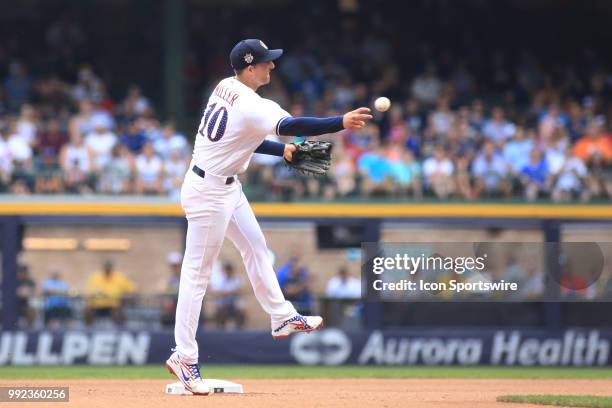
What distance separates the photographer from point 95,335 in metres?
13.9

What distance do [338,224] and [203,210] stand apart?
21.1ft

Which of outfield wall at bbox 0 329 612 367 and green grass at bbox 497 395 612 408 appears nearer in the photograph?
green grass at bbox 497 395 612 408

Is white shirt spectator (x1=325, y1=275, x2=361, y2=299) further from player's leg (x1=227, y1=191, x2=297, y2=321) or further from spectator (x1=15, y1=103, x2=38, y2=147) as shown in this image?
player's leg (x1=227, y1=191, x2=297, y2=321)

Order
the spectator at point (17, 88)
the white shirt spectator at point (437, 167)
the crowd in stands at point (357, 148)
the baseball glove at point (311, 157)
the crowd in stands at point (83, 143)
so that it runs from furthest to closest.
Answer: the spectator at point (17, 88)
the white shirt spectator at point (437, 167)
the crowd in stands at point (357, 148)
the crowd in stands at point (83, 143)
the baseball glove at point (311, 157)

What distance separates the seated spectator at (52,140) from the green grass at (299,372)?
156 inches

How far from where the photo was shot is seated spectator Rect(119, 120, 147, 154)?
1641cm

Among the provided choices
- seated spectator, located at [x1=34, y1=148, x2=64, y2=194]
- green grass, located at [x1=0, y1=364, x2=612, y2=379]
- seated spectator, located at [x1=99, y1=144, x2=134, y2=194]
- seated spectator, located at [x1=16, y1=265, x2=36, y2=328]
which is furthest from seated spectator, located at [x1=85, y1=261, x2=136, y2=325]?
seated spectator, located at [x1=34, y1=148, x2=64, y2=194]

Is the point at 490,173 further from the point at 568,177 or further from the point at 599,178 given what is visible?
the point at 599,178

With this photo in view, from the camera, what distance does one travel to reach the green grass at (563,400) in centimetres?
829

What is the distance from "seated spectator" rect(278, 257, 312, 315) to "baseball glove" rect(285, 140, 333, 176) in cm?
591

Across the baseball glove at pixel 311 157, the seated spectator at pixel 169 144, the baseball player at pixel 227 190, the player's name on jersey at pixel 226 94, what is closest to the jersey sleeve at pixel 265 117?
the baseball player at pixel 227 190

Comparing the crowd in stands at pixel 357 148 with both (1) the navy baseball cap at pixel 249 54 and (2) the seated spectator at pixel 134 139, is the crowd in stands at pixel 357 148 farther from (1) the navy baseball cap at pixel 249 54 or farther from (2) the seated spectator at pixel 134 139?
(1) the navy baseball cap at pixel 249 54

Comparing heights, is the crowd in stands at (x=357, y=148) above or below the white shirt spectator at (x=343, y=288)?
above

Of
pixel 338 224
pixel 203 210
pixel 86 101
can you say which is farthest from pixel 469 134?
pixel 203 210
